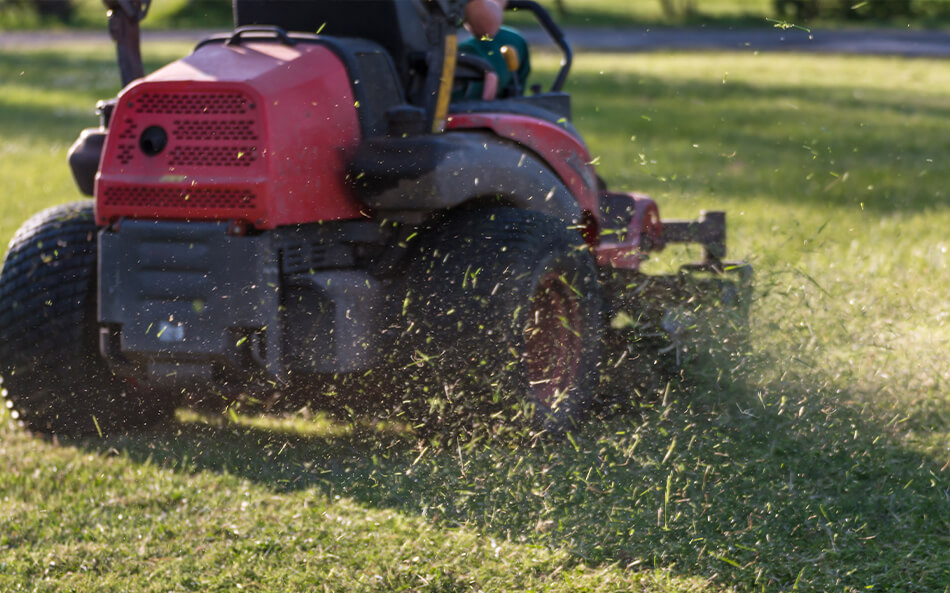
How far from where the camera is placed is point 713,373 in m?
4.75

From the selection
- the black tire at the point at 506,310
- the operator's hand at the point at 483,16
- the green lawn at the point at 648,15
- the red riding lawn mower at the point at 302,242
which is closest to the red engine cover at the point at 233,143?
the red riding lawn mower at the point at 302,242

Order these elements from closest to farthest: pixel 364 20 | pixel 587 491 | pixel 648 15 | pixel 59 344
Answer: pixel 587 491, pixel 59 344, pixel 364 20, pixel 648 15

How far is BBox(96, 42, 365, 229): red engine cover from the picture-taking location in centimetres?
383

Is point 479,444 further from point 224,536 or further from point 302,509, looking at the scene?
point 224,536

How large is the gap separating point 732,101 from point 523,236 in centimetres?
1160

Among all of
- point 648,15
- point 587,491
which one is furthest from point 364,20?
point 648,15

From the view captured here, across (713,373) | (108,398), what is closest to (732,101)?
(713,373)

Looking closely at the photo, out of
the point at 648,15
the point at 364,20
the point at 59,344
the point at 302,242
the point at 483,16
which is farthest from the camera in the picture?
the point at 648,15

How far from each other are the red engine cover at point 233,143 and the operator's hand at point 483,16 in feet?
2.53

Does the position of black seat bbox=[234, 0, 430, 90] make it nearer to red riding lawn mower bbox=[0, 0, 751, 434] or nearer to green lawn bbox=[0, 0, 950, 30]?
red riding lawn mower bbox=[0, 0, 751, 434]

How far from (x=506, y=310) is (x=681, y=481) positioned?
765mm

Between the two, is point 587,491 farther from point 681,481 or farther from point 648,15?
point 648,15

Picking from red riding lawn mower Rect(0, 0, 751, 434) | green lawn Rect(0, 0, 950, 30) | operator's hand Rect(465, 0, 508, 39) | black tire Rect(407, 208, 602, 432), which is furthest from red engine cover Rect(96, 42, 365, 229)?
green lawn Rect(0, 0, 950, 30)

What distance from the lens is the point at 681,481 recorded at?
382 cm
